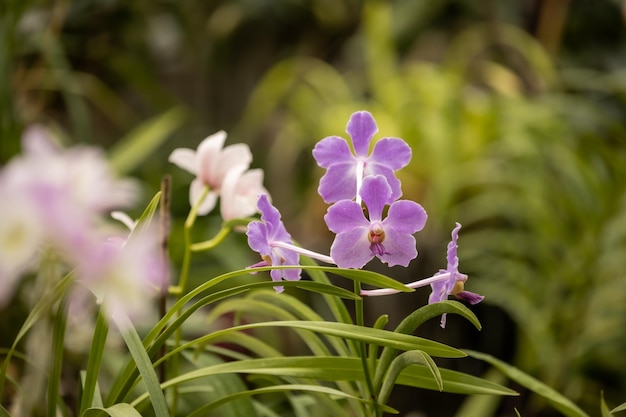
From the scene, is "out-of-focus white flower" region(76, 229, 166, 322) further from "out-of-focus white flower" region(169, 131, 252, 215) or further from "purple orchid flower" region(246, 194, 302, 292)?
"out-of-focus white flower" region(169, 131, 252, 215)

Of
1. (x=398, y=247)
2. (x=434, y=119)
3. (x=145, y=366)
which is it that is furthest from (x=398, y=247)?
(x=434, y=119)

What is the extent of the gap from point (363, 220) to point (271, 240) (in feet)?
0.20

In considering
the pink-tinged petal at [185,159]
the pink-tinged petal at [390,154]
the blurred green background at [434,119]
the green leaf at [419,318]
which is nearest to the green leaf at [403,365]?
the green leaf at [419,318]

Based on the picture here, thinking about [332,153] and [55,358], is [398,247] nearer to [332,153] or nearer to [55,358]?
[332,153]

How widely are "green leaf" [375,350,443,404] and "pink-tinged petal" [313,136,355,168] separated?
118 millimetres

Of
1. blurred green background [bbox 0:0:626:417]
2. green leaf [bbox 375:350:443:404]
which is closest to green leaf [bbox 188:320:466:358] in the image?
Answer: green leaf [bbox 375:350:443:404]

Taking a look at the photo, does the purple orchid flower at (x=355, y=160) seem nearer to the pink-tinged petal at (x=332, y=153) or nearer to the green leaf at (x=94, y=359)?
the pink-tinged petal at (x=332, y=153)

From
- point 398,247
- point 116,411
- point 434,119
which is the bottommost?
point 116,411

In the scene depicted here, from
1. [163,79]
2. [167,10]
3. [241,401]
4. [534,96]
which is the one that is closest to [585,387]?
[534,96]

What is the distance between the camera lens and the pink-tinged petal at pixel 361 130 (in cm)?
45

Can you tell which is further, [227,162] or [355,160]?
[227,162]

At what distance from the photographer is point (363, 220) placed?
0.40m

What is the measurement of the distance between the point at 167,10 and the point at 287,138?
793 mm

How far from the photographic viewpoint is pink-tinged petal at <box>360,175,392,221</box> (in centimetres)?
41
